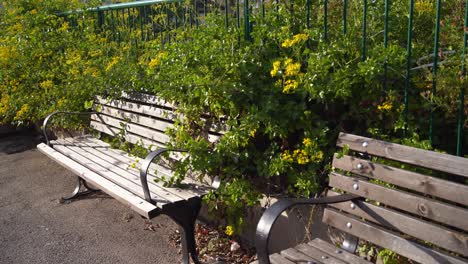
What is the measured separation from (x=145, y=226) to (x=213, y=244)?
0.67 meters

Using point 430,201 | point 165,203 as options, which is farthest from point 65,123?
point 430,201

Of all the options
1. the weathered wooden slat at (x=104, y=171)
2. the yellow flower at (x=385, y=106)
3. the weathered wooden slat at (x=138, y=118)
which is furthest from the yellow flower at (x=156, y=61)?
the yellow flower at (x=385, y=106)

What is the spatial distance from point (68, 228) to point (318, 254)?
2.42 m

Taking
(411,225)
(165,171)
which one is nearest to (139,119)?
(165,171)

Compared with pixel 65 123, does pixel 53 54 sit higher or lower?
higher

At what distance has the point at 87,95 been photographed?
542cm

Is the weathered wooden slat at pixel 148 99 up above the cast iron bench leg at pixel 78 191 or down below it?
above

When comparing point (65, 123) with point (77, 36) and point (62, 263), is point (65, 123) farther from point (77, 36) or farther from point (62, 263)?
point (62, 263)

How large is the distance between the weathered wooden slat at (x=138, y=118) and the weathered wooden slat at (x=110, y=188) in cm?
61

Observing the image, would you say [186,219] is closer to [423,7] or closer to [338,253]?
[338,253]

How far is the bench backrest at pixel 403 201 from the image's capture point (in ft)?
7.01

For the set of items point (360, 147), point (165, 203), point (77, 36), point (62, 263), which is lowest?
point (62, 263)

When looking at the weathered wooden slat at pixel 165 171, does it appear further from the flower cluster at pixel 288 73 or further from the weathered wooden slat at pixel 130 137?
the flower cluster at pixel 288 73

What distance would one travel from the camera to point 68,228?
13.7 feet
